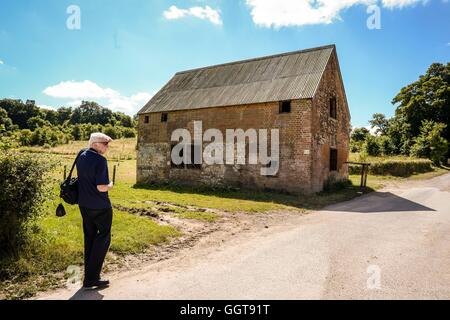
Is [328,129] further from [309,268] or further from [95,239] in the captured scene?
[95,239]

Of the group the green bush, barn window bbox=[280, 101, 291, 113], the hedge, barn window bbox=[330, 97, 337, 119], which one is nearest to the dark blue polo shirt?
the green bush

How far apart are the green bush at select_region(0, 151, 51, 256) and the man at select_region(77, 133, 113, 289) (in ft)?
4.51

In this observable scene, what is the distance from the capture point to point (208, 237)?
7516mm

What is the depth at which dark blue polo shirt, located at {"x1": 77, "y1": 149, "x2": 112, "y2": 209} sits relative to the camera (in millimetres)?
4363

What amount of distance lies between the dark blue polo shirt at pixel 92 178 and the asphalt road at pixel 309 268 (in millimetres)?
1251

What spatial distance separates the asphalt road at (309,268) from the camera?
4129mm

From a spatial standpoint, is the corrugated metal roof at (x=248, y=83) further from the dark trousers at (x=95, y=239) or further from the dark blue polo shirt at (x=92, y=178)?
the dark trousers at (x=95, y=239)

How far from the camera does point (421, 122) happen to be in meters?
42.7

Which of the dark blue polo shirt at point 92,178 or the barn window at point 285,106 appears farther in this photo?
the barn window at point 285,106

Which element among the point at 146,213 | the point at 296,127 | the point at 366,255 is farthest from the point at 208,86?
the point at 366,255

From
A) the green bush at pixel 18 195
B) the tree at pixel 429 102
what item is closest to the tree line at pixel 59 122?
the green bush at pixel 18 195

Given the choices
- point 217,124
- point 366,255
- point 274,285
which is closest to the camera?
point 274,285

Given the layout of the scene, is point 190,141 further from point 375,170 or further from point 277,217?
point 375,170
